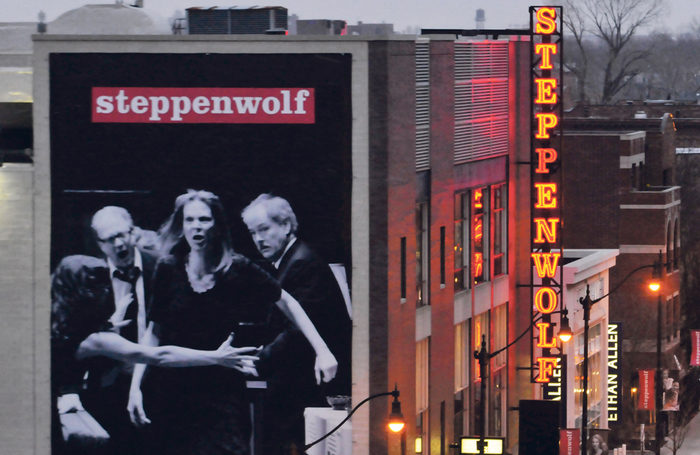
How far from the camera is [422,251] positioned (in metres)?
40.2

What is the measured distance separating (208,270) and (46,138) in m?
6.02

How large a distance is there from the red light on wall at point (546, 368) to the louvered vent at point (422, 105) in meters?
12.2

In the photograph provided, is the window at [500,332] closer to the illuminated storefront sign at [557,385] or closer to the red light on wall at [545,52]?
the illuminated storefront sign at [557,385]

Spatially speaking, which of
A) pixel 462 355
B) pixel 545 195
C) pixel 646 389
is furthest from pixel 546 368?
pixel 646 389

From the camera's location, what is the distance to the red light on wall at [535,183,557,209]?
48.2m

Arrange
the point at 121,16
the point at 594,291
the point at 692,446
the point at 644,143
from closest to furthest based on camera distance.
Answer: the point at 121,16 < the point at 594,291 < the point at 692,446 < the point at 644,143

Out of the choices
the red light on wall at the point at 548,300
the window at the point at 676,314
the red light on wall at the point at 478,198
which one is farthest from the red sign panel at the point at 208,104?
the window at the point at 676,314

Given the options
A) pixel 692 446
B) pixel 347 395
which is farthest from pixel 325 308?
pixel 692 446

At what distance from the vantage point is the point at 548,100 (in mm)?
48281

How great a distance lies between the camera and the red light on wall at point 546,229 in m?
47.9

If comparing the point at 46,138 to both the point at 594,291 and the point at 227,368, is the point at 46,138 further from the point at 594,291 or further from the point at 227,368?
the point at 594,291

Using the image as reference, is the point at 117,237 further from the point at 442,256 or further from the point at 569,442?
the point at 569,442

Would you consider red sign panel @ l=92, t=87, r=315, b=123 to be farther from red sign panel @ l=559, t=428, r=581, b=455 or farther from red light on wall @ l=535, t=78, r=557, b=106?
red sign panel @ l=559, t=428, r=581, b=455

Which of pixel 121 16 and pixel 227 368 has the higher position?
pixel 121 16
